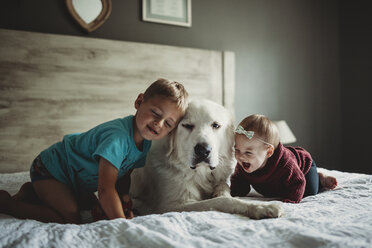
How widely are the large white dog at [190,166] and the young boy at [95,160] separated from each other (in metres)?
0.10

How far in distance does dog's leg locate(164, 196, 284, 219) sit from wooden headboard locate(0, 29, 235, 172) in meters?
1.73

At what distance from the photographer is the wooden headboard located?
7.68ft

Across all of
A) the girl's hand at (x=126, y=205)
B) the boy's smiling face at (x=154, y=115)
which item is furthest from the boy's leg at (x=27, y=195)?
the boy's smiling face at (x=154, y=115)

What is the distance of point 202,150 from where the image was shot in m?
1.33

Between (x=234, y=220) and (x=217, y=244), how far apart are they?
24 centimetres

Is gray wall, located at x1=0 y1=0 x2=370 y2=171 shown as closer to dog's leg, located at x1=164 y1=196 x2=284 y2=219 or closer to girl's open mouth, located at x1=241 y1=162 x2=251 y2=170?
girl's open mouth, located at x1=241 y1=162 x2=251 y2=170

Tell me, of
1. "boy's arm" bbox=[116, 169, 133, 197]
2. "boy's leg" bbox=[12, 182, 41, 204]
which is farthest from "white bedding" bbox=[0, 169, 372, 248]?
"boy's arm" bbox=[116, 169, 133, 197]

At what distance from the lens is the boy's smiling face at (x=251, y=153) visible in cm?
147

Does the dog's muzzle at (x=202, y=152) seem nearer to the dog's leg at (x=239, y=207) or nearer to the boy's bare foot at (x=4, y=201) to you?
the dog's leg at (x=239, y=207)

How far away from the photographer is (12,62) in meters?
2.34

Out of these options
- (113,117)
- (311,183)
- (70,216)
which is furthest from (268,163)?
(113,117)

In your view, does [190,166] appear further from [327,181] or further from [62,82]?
[62,82]

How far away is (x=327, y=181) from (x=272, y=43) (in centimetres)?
266

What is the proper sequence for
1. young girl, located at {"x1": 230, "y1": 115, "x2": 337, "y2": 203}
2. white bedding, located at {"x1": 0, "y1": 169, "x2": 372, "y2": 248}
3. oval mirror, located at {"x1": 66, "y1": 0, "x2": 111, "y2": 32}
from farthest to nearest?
oval mirror, located at {"x1": 66, "y1": 0, "x2": 111, "y2": 32}, young girl, located at {"x1": 230, "y1": 115, "x2": 337, "y2": 203}, white bedding, located at {"x1": 0, "y1": 169, "x2": 372, "y2": 248}
